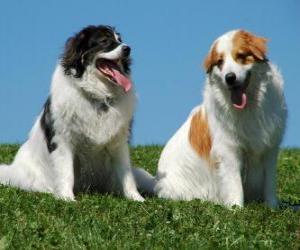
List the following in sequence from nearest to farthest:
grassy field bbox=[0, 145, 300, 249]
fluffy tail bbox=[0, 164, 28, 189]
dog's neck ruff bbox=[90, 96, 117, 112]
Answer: grassy field bbox=[0, 145, 300, 249] < dog's neck ruff bbox=[90, 96, 117, 112] < fluffy tail bbox=[0, 164, 28, 189]

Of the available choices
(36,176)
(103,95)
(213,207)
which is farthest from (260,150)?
(36,176)

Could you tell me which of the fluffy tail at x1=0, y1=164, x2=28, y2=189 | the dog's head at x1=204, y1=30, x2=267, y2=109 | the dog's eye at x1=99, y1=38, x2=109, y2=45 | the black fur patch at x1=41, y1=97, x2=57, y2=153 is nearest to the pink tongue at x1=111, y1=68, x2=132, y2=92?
the dog's eye at x1=99, y1=38, x2=109, y2=45

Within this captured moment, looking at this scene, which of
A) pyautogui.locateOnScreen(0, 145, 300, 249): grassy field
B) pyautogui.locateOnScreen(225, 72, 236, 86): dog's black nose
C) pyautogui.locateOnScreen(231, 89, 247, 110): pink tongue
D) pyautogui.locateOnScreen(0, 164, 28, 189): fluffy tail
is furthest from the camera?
pyautogui.locateOnScreen(0, 164, 28, 189): fluffy tail

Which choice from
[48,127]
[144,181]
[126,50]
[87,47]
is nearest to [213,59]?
[126,50]

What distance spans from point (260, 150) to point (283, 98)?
0.69 meters

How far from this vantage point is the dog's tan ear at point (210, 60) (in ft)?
28.9

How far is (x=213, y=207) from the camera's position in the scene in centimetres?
857

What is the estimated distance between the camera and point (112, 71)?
9641 mm

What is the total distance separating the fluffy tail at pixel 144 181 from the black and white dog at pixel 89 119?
2.03 feet

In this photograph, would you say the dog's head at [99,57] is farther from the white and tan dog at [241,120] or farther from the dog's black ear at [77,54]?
the white and tan dog at [241,120]

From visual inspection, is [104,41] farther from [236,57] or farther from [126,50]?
[236,57]

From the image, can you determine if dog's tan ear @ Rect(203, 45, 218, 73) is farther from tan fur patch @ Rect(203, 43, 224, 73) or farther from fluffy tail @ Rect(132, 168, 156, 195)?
fluffy tail @ Rect(132, 168, 156, 195)

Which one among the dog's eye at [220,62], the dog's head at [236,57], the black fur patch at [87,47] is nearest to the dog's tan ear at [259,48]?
the dog's head at [236,57]

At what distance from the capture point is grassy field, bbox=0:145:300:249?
6.64 m
